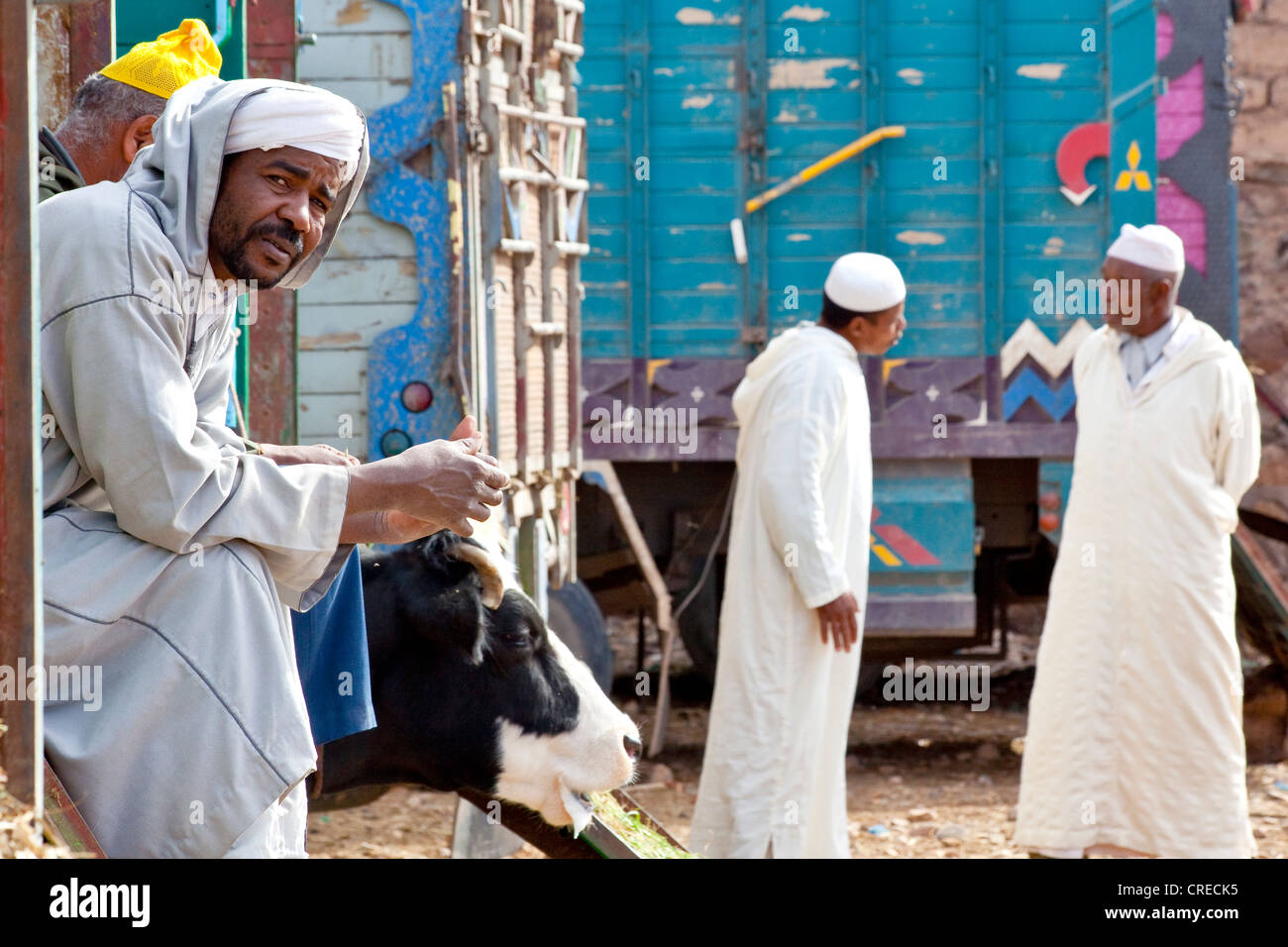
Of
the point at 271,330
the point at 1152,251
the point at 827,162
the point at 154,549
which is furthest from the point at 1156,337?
the point at 154,549

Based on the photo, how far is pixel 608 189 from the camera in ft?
22.9

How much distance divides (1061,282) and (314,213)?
515 centimetres

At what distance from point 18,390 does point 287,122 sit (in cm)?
58

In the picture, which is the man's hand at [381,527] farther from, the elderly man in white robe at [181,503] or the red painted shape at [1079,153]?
the red painted shape at [1079,153]

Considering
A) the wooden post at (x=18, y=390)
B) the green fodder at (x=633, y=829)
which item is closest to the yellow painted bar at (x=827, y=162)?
the green fodder at (x=633, y=829)

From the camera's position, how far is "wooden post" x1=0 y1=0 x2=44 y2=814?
1.81 metres

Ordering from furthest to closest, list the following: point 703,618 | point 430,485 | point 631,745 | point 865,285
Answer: point 703,618 < point 865,285 < point 631,745 < point 430,485

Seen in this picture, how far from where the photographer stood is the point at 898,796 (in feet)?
21.7

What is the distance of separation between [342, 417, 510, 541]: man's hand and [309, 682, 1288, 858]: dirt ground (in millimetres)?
3603

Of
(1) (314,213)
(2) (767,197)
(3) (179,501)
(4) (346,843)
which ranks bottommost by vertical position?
(4) (346,843)

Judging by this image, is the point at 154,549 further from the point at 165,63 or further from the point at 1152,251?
the point at 1152,251

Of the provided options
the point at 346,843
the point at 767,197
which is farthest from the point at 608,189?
the point at 346,843

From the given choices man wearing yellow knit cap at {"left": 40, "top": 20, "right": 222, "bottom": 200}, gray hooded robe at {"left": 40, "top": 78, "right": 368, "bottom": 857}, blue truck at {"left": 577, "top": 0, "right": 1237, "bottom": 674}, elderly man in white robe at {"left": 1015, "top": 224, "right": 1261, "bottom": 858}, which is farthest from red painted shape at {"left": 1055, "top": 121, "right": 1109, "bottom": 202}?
gray hooded robe at {"left": 40, "top": 78, "right": 368, "bottom": 857}
